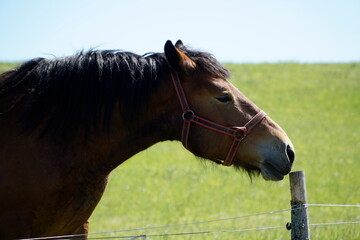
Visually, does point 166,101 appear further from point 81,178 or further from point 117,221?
point 117,221

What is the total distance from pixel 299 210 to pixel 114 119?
1964mm

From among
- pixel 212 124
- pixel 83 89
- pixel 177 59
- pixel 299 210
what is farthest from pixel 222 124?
pixel 83 89

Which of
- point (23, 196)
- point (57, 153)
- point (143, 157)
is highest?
point (57, 153)

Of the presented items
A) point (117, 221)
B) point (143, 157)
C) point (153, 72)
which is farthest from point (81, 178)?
point (143, 157)

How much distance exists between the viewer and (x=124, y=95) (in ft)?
12.3

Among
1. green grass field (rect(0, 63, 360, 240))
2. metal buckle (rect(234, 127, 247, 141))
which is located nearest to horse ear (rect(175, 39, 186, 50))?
metal buckle (rect(234, 127, 247, 141))

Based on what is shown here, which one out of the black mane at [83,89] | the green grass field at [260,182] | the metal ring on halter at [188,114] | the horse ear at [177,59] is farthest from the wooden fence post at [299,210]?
the horse ear at [177,59]

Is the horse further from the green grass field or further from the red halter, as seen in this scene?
the green grass field

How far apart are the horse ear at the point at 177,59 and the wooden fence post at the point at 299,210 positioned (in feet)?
4.74

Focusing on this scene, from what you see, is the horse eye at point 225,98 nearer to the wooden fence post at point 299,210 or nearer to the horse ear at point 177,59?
the horse ear at point 177,59

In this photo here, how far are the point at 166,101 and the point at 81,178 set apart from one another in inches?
41.6

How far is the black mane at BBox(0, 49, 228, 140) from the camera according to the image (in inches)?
145

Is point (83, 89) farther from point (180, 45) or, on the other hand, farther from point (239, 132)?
point (239, 132)

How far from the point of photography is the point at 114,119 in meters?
3.74
